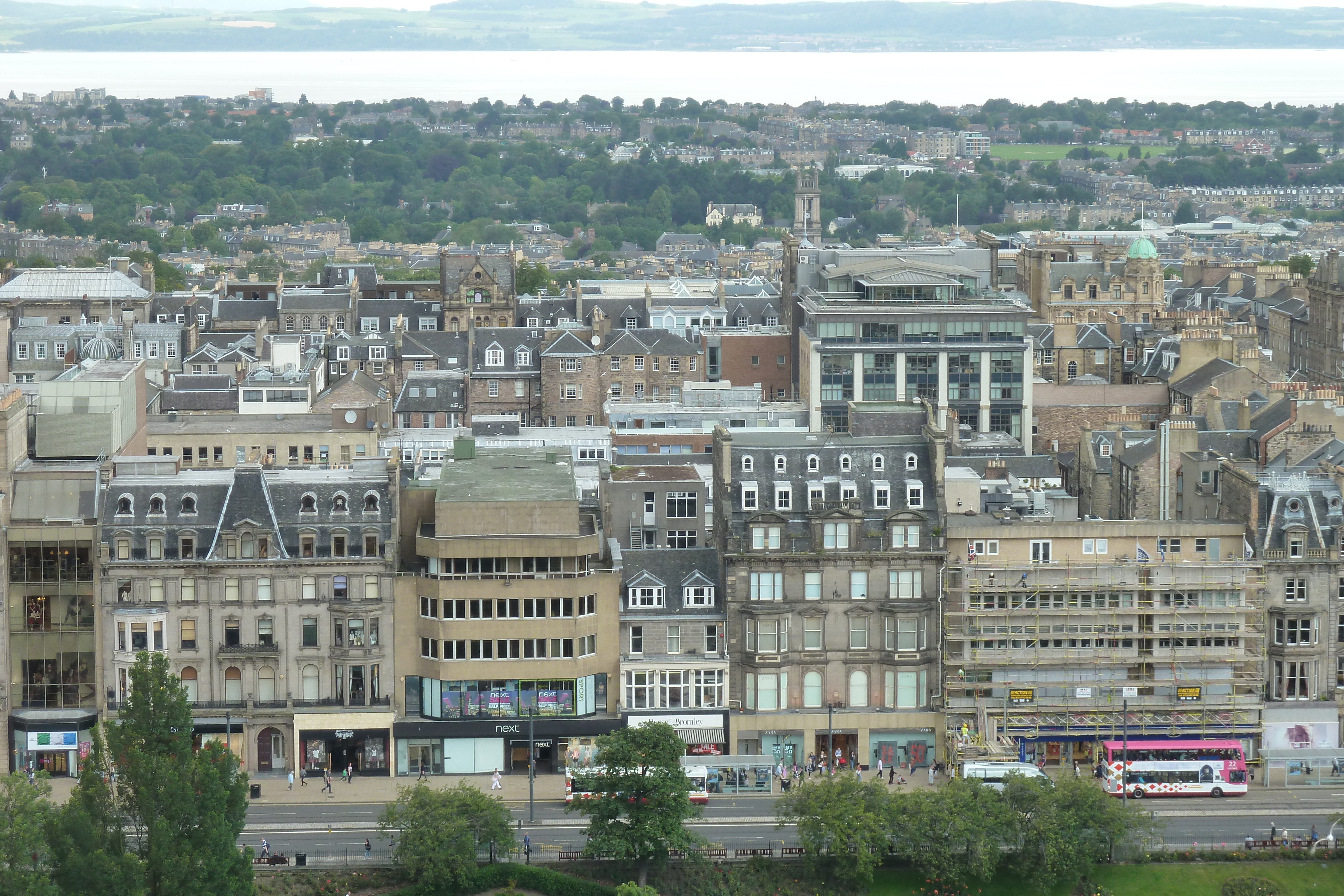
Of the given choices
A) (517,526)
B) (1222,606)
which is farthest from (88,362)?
(1222,606)

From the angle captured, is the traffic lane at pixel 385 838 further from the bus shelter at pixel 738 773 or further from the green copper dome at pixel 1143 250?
the green copper dome at pixel 1143 250

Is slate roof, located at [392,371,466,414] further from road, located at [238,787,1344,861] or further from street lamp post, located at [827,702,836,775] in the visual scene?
road, located at [238,787,1344,861]

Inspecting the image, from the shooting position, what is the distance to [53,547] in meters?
102

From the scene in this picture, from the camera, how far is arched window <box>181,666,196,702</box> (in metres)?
103

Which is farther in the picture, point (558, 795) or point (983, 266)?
point (983, 266)

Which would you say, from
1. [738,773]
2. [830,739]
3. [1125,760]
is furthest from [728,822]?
[1125,760]

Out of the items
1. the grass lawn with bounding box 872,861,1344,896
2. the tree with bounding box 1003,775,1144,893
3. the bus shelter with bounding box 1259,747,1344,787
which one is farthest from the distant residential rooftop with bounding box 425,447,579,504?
the bus shelter with bounding box 1259,747,1344,787

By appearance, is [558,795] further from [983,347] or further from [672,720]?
[983,347]

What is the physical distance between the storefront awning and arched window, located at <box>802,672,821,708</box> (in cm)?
366

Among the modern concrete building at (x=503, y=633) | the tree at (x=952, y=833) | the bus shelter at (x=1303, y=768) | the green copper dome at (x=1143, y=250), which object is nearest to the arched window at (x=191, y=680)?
the modern concrete building at (x=503, y=633)

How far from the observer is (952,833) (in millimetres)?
92875

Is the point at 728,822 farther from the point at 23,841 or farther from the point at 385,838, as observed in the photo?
the point at 23,841

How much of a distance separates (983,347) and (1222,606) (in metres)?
48.8

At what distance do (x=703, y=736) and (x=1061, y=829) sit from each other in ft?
53.8
